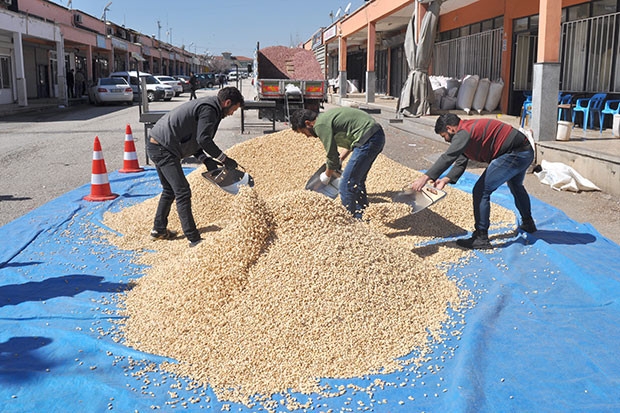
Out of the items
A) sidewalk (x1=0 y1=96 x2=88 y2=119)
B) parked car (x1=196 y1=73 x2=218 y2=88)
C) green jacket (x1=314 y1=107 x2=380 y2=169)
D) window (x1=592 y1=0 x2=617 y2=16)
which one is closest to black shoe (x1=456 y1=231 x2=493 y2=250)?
green jacket (x1=314 y1=107 x2=380 y2=169)

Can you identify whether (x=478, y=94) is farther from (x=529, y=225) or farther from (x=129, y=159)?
(x=529, y=225)

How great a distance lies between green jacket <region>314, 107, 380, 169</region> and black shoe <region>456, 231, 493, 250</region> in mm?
1375

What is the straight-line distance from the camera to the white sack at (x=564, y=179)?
25.4 ft

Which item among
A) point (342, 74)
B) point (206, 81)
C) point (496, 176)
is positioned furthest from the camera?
point (206, 81)

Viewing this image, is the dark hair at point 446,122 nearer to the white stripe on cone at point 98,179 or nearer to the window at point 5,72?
the white stripe on cone at point 98,179

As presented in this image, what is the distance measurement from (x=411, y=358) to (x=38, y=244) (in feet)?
12.8

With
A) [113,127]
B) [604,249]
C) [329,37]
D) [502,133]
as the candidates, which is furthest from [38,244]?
[329,37]

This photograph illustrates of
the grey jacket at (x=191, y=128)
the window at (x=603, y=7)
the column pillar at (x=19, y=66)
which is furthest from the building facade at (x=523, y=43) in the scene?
the column pillar at (x=19, y=66)

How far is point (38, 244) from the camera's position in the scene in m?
5.45

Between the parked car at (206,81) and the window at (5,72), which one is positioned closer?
the window at (5,72)

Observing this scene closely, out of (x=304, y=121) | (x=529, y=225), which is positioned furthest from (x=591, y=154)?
(x=304, y=121)

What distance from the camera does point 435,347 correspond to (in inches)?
135

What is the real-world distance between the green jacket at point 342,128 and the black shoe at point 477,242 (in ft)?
4.51

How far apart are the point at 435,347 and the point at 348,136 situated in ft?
8.75
